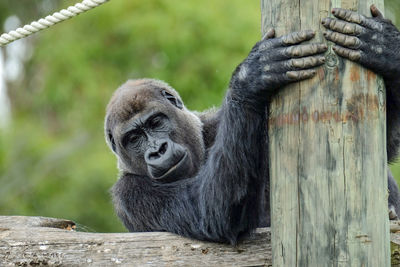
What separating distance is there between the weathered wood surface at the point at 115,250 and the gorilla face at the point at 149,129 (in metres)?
0.96

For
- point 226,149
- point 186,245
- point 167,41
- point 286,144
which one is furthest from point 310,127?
point 167,41

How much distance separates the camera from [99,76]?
1580 centimetres

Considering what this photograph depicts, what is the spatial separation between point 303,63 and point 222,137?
37.7 inches

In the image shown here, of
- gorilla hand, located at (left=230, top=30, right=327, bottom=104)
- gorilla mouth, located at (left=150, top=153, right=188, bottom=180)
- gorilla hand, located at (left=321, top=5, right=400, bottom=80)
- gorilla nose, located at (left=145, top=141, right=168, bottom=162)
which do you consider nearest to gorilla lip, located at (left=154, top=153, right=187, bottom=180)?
gorilla mouth, located at (left=150, top=153, right=188, bottom=180)

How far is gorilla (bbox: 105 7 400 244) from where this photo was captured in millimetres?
3332

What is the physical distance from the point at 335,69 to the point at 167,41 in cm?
1121

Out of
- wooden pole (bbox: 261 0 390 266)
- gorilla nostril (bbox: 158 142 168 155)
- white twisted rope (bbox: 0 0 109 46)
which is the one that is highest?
white twisted rope (bbox: 0 0 109 46)

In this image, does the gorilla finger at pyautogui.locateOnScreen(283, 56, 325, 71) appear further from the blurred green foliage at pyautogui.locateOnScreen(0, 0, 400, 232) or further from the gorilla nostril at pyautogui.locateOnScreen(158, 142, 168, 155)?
the blurred green foliage at pyautogui.locateOnScreen(0, 0, 400, 232)

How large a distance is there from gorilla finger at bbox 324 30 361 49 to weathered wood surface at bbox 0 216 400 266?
48.7 inches

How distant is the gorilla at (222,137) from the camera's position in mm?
3332

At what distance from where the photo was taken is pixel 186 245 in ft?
13.4

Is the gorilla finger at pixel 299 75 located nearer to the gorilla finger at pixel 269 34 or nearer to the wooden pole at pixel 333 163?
the wooden pole at pixel 333 163

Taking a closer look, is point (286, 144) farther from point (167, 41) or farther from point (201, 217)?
point (167, 41)

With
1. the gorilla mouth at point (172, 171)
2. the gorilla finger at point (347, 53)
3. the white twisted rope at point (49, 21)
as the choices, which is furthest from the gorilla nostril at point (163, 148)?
the gorilla finger at point (347, 53)
